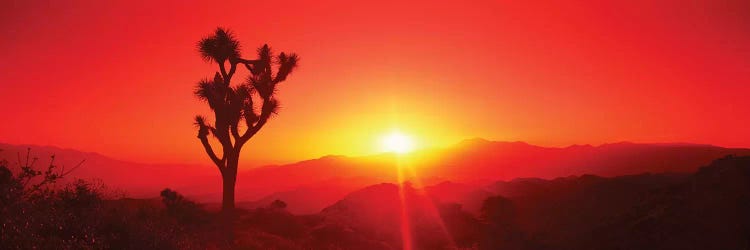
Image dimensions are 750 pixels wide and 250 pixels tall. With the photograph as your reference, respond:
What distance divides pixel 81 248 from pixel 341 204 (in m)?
35.5

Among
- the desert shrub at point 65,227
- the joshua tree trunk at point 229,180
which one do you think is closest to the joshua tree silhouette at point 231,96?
the joshua tree trunk at point 229,180

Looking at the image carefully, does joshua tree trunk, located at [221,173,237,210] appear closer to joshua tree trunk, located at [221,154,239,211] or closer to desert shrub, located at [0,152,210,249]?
joshua tree trunk, located at [221,154,239,211]

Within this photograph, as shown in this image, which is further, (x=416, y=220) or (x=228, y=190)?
(x=416, y=220)

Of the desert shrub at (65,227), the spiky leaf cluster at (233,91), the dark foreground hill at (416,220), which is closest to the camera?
the desert shrub at (65,227)

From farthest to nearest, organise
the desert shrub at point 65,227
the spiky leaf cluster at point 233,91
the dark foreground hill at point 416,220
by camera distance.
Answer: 1. the spiky leaf cluster at point 233,91
2. the dark foreground hill at point 416,220
3. the desert shrub at point 65,227

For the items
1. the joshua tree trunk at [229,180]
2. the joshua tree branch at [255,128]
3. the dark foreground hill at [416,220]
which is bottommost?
the dark foreground hill at [416,220]

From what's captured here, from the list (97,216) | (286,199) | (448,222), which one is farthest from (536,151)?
(97,216)

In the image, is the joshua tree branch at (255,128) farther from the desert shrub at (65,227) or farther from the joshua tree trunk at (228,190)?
the desert shrub at (65,227)

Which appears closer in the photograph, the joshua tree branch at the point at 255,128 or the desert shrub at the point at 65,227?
the desert shrub at the point at 65,227

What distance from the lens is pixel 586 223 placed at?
40125 mm

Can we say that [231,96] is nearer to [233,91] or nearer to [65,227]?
[233,91]

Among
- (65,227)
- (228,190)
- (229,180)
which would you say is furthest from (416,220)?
(65,227)

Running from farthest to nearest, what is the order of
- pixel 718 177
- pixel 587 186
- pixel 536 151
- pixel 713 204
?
pixel 536 151 → pixel 587 186 → pixel 718 177 → pixel 713 204

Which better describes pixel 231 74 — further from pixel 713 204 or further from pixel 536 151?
pixel 536 151
